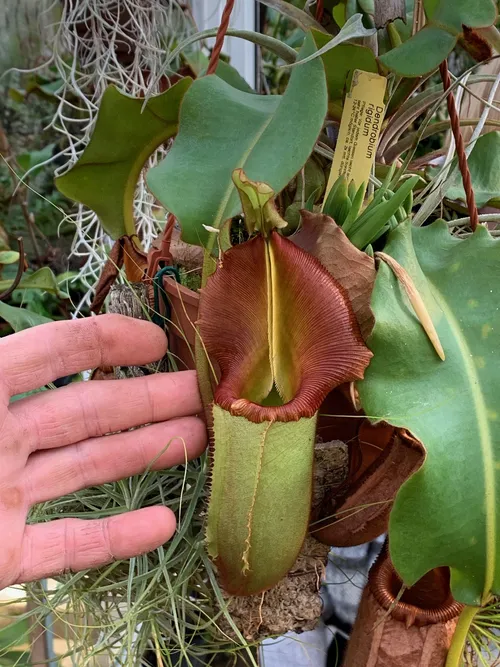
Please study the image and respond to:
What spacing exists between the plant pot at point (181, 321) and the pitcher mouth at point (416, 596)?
302 mm

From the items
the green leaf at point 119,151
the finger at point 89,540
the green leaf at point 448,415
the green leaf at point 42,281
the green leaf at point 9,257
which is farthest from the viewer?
the green leaf at point 9,257

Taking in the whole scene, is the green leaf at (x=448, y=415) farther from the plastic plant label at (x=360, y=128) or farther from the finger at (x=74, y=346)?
the finger at (x=74, y=346)

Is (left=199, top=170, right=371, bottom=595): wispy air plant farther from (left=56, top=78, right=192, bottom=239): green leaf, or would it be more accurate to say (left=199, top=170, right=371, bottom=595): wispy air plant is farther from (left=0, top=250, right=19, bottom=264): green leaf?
(left=0, top=250, right=19, bottom=264): green leaf

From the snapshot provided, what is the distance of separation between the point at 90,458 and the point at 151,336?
146 millimetres

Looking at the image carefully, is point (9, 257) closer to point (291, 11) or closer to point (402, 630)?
point (291, 11)

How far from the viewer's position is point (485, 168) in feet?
2.18

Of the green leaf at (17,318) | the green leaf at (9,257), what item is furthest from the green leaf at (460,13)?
the green leaf at (9,257)

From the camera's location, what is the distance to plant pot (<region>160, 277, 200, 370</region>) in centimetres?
55

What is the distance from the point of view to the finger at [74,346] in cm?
56

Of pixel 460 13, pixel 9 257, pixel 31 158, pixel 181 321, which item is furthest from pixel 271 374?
pixel 31 158

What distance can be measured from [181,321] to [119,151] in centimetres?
25

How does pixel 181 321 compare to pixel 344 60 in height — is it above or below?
below

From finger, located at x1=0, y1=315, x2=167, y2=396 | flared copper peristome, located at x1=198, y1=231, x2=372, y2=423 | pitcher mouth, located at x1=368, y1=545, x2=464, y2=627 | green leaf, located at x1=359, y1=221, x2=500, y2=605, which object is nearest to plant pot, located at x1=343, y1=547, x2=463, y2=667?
pitcher mouth, located at x1=368, y1=545, x2=464, y2=627

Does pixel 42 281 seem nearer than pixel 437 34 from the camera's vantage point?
No
